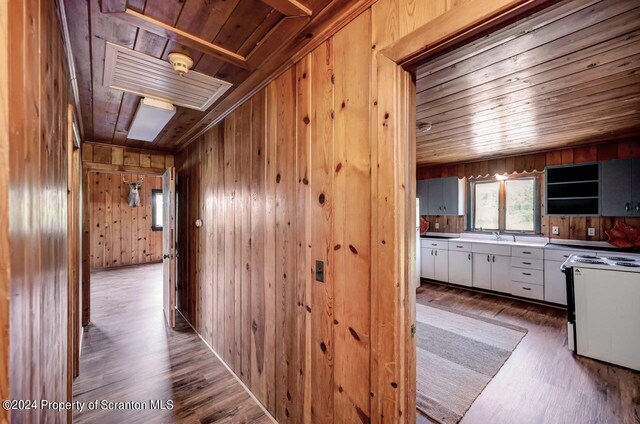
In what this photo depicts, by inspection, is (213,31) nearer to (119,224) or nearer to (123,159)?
(123,159)

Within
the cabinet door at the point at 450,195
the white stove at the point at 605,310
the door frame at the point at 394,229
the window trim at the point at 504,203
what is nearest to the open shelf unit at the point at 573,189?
the window trim at the point at 504,203

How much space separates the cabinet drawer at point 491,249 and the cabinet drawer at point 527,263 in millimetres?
135

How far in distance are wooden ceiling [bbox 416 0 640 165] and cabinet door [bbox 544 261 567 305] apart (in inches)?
72.2

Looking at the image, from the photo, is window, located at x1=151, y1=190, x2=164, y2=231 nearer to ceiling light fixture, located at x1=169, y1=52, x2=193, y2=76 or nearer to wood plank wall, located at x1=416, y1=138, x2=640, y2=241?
ceiling light fixture, located at x1=169, y1=52, x2=193, y2=76

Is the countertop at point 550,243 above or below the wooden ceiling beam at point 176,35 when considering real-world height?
below

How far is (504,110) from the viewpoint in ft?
8.29

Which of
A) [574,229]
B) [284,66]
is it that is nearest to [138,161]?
[284,66]

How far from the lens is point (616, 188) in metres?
3.48

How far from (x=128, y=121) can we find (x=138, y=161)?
1241 millimetres

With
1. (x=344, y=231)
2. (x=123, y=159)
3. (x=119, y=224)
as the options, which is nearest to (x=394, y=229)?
(x=344, y=231)

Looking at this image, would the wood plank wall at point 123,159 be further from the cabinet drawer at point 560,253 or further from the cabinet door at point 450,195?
the cabinet drawer at point 560,253

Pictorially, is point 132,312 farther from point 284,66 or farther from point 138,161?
point 284,66

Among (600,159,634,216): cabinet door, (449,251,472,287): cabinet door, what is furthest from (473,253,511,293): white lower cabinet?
(600,159,634,216): cabinet door

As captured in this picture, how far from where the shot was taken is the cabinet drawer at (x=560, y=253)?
11.7ft
